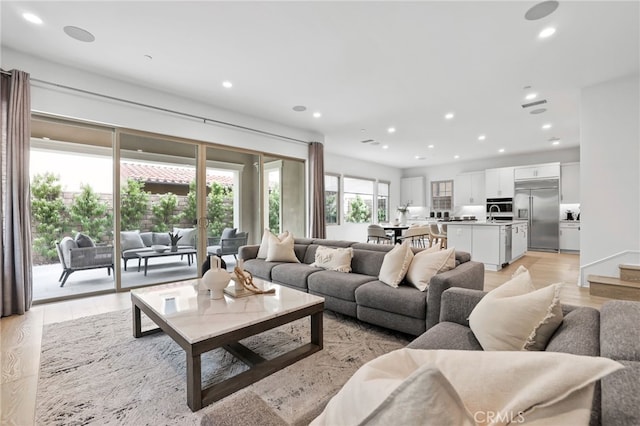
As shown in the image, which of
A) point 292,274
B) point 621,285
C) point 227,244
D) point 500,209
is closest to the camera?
point 292,274

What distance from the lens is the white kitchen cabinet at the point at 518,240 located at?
6344 mm

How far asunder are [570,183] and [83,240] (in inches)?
417

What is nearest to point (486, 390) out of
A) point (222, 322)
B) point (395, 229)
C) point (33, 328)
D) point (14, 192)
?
point (222, 322)

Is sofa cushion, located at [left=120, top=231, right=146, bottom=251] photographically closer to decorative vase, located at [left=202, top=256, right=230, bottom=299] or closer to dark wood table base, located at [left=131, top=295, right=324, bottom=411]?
dark wood table base, located at [left=131, top=295, right=324, bottom=411]

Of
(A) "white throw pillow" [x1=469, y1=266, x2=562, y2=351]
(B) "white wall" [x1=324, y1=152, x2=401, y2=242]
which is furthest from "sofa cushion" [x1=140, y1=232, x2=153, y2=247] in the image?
(B) "white wall" [x1=324, y1=152, x2=401, y2=242]

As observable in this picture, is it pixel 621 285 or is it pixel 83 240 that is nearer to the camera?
Result: pixel 621 285

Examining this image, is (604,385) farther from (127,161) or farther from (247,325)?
(127,161)

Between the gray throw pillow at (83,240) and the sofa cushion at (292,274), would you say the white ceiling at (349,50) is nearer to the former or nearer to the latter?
the gray throw pillow at (83,240)

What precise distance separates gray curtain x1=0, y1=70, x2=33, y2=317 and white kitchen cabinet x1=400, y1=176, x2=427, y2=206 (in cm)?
1019

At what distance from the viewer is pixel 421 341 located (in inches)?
62.8

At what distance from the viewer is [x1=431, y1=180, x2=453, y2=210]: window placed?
33.6ft

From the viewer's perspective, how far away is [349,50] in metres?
3.22

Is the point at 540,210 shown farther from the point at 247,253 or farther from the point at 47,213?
the point at 47,213

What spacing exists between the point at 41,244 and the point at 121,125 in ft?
6.10
